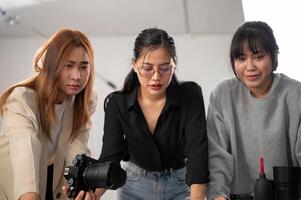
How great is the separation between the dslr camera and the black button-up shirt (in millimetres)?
172

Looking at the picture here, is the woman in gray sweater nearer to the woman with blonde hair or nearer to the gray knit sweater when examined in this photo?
the gray knit sweater

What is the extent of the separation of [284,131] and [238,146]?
13cm

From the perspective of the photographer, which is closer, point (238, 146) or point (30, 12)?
point (238, 146)

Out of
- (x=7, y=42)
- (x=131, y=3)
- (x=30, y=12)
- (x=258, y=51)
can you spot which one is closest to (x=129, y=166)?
(x=258, y=51)

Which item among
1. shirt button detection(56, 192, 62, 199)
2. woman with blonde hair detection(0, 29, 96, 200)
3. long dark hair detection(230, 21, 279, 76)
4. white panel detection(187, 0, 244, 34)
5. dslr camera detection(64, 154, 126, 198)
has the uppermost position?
white panel detection(187, 0, 244, 34)

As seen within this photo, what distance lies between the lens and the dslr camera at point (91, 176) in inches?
35.7

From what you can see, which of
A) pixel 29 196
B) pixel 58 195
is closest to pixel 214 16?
pixel 58 195

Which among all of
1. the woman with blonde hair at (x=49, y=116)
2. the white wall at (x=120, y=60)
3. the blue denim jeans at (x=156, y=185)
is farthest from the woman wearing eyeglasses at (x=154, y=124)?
the white wall at (x=120, y=60)

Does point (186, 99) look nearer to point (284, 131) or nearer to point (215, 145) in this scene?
point (215, 145)

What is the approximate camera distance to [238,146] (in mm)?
1094

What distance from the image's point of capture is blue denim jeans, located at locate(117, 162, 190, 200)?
1.16 meters

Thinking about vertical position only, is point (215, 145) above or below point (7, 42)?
below

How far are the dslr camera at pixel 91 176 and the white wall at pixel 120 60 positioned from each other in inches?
47.4

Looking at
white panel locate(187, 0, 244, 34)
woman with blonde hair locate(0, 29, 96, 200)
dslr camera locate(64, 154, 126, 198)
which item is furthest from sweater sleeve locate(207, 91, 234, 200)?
white panel locate(187, 0, 244, 34)
